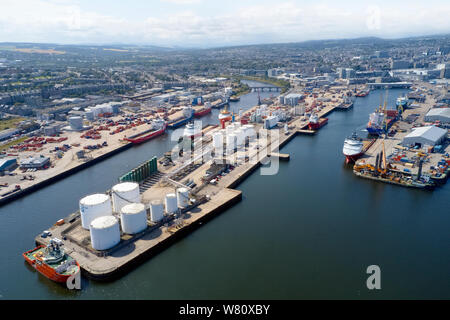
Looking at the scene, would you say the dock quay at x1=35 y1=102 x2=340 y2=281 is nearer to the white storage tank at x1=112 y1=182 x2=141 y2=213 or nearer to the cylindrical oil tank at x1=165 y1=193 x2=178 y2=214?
the cylindrical oil tank at x1=165 y1=193 x2=178 y2=214

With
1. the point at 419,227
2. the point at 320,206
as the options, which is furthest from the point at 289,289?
the point at 419,227

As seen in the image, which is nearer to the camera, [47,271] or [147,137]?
[47,271]

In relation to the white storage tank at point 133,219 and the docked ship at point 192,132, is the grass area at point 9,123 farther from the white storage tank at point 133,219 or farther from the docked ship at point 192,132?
the white storage tank at point 133,219

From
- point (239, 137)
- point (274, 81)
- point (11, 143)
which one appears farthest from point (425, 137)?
point (274, 81)

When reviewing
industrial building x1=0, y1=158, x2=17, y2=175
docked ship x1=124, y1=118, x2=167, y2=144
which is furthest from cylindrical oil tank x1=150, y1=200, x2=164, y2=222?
docked ship x1=124, y1=118, x2=167, y2=144

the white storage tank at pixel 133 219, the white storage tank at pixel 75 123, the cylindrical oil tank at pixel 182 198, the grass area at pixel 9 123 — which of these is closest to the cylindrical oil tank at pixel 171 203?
the cylindrical oil tank at pixel 182 198

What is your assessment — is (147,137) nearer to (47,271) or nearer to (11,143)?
(11,143)
